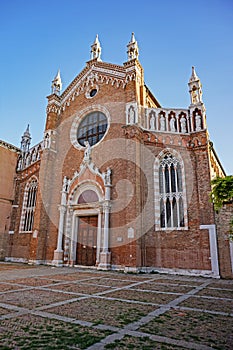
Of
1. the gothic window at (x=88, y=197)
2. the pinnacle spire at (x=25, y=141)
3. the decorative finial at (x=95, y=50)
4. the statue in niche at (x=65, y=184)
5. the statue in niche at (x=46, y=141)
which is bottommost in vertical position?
the gothic window at (x=88, y=197)

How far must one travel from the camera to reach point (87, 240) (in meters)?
15.3

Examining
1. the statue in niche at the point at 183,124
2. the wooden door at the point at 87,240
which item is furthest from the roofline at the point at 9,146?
the statue in niche at the point at 183,124

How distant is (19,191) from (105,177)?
30.9 feet

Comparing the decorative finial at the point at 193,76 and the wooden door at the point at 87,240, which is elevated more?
the decorative finial at the point at 193,76

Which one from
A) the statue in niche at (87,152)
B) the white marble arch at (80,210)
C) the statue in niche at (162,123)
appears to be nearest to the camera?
the white marble arch at (80,210)

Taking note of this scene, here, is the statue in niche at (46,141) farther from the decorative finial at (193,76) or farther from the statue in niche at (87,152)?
the decorative finial at (193,76)

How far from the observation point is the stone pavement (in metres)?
3.34

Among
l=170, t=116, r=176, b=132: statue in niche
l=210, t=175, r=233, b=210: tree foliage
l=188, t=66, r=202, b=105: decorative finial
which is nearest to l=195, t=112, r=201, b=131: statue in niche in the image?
l=188, t=66, r=202, b=105: decorative finial

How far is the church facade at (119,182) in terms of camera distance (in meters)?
12.8

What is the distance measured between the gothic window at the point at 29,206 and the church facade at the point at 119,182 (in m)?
0.08

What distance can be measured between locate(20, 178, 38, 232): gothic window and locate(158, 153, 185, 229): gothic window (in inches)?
418

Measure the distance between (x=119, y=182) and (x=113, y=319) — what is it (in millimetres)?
10390

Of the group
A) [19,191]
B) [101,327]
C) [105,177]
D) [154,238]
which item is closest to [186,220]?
[154,238]

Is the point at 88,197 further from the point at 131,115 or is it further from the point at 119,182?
the point at 131,115
